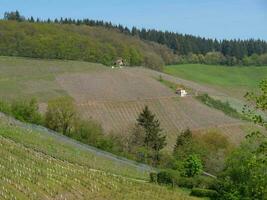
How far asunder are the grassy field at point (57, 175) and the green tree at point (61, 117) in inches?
888

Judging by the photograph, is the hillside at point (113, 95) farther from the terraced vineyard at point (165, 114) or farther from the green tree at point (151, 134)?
the green tree at point (151, 134)

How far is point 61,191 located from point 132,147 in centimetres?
4176

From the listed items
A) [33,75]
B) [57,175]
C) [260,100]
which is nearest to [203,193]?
[57,175]

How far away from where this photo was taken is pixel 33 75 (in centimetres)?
10844

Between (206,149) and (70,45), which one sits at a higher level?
(70,45)

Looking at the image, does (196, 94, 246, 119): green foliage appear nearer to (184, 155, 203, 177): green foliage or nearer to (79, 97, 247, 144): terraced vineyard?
(79, 97, 247, 144): terraced vineyard

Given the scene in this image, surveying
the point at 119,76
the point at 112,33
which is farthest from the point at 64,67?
the point at 112,33

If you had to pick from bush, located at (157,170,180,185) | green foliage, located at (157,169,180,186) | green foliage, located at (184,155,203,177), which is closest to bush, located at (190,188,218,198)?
green foliage, located at (157,169,180,186)

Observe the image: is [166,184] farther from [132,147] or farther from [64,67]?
[64,67]

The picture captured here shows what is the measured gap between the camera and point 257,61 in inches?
7771

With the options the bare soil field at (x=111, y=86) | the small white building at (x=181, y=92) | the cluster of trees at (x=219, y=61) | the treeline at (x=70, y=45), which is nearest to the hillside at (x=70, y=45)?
the treeline at (x=70, y=45)

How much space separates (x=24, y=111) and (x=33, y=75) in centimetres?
3051

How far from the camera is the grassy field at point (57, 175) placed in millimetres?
31233

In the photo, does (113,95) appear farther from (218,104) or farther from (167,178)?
(167,178)
